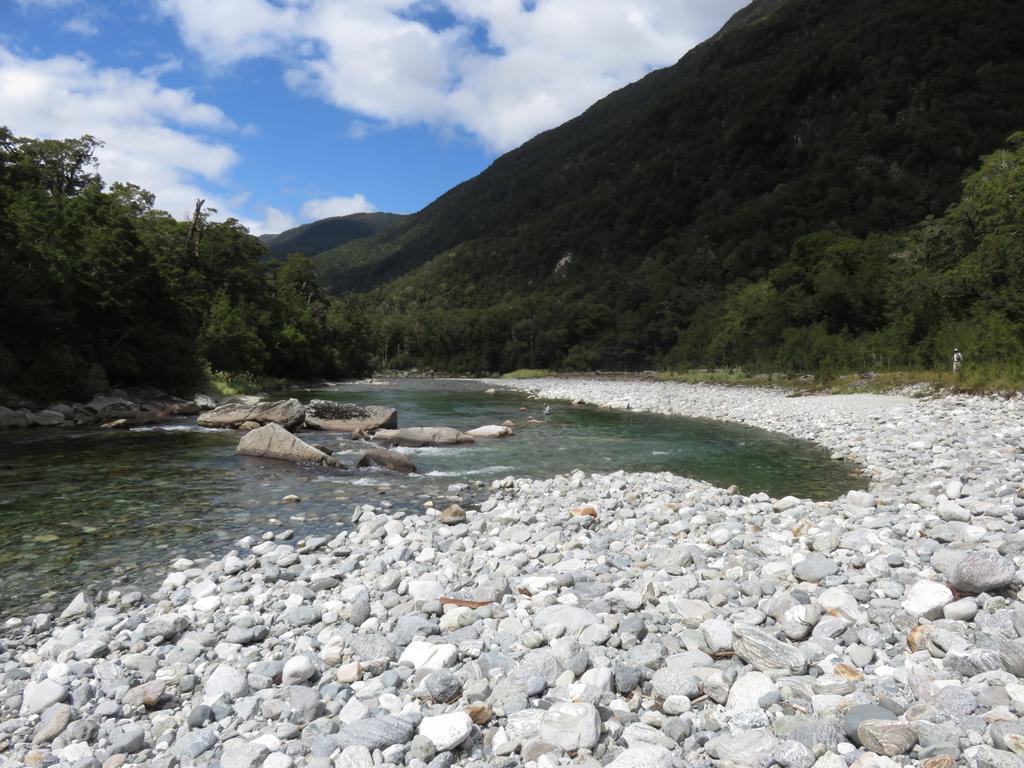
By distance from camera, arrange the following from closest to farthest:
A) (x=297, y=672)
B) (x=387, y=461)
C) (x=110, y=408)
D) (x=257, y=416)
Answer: (x=297, y=672), (x=387, y=461), (x=257, y=416), (x=110, y=408)

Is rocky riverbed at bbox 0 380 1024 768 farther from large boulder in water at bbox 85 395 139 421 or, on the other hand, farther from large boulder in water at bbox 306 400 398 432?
large boulder in water at bbox 85 395 139 421

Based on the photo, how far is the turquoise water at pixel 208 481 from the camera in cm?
776

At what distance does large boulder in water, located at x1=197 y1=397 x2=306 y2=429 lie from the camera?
74.9 feet

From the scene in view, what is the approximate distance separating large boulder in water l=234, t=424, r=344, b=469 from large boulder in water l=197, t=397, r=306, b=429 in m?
5.88

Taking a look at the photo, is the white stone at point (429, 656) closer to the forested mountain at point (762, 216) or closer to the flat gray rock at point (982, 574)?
the flat gray rock at point (982, 574)

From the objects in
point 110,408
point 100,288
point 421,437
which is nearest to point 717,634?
point 421,437

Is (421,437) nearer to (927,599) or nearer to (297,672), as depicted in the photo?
(297,672)

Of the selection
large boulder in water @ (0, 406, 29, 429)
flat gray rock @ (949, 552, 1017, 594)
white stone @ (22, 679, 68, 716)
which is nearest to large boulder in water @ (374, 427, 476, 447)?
large boulder in water @ (0, 406, 29, 429)

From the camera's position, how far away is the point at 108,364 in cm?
2980

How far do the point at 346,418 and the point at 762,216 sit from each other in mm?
111352

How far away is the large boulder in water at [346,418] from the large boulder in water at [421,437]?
2.26 meters

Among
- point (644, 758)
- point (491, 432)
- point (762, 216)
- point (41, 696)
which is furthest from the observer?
point (762, 216)

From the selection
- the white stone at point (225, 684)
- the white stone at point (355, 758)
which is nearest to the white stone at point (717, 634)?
the white stone at point (355, 758)

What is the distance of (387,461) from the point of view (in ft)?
Answer: 49.8
